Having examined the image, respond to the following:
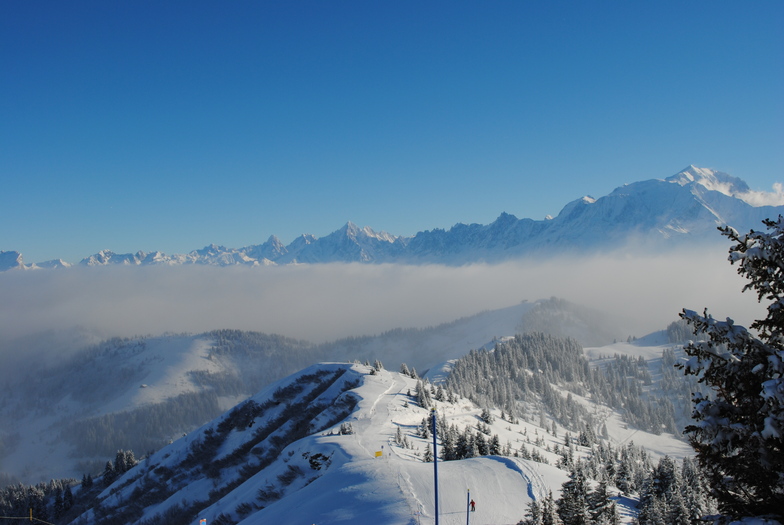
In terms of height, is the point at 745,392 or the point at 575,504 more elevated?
the point at 745,392

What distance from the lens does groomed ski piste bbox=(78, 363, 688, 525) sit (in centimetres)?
3869

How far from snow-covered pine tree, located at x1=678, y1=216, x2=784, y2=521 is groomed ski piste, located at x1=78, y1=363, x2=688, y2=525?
2983 centimetres

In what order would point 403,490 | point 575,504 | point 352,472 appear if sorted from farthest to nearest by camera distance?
point 352,472 → point 403,490 → point 575,504

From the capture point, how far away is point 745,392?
805 centimetres

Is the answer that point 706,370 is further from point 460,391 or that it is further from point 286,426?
point 460,391

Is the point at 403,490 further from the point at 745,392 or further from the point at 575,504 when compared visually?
the point at 745,392

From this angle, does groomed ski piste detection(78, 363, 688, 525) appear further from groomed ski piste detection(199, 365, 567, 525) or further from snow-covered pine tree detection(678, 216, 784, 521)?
snow-covered pine tree detection(678, 216, 784, 521)

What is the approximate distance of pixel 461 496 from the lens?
4041 centimetres

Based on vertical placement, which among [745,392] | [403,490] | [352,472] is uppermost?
[745,392]

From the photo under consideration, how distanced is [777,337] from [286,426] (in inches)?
4097

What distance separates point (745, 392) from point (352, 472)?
44333 mm

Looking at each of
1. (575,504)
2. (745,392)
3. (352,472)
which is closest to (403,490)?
(352,472)

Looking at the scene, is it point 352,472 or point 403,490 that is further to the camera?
point 352,472

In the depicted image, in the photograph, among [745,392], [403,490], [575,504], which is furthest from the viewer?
[403,490]
